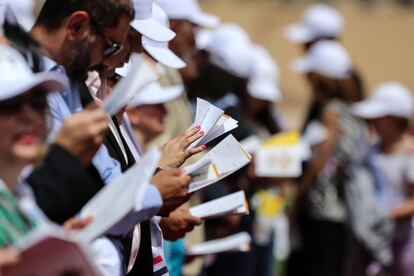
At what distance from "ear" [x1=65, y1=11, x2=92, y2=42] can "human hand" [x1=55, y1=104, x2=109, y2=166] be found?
80 cm

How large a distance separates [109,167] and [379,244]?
481 centimetres

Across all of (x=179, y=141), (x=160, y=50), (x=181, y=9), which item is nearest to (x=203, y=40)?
(x=181, y=9)

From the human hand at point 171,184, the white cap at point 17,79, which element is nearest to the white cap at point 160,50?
the human hand at point 171,184

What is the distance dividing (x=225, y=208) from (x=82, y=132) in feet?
4.68

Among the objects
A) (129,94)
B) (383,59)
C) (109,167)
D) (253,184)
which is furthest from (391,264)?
(383,59)

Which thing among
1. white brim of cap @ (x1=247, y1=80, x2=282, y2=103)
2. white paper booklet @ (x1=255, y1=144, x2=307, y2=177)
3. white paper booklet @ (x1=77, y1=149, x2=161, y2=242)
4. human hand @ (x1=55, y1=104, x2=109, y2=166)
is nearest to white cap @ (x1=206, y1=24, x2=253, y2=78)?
white brim of cap @ (x1=247, y1=80, x2=282, y2=103)

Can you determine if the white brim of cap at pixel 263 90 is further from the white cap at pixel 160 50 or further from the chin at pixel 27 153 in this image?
the chin at pixel 27 153

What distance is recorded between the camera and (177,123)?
6.23 m

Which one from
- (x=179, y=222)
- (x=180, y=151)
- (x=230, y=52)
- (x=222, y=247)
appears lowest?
(x=230, y=52)

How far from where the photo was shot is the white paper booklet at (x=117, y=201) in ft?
9.29

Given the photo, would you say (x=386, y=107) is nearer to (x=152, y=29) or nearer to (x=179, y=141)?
(x=152, y=29)

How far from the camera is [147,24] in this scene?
4090mm

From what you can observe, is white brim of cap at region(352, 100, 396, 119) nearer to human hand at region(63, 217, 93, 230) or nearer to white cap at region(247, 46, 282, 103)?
white cap at region(247, 46, 282, 103)

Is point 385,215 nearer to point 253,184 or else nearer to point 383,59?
point 253,184
